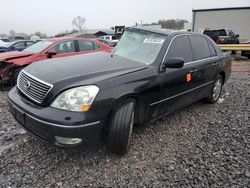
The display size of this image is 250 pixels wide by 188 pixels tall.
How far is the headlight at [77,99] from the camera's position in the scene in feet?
7.30

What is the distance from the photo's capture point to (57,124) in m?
2.15

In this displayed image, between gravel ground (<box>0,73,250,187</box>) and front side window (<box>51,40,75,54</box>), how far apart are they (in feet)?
9.11

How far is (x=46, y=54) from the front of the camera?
223 inches

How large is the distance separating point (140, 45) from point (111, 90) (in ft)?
4.41

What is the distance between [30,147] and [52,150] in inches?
13.4

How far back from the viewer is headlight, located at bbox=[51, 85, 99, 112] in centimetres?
222

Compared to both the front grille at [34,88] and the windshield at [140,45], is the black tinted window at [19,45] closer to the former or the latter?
the windshield at [140,45]

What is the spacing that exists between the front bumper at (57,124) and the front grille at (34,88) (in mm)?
109

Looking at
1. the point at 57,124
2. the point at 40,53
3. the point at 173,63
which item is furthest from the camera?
the point at 40,53

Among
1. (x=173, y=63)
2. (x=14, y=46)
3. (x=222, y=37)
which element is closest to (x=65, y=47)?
(x=173, y=63)

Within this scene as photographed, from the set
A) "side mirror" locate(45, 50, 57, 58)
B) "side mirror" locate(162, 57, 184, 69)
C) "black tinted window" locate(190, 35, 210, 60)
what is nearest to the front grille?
"side mirror" locate(162, 57, 184, 69)

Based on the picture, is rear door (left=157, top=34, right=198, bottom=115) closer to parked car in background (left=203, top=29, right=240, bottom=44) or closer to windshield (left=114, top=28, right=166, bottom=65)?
windshield (left=114, top=28, right=166, bottom=65)

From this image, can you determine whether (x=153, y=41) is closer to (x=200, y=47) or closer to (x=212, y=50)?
(x=200, y=47)

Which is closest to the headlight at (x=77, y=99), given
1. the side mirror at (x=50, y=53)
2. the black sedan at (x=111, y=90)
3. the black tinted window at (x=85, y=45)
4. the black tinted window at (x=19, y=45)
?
the black sedan at (x=111, y=90)
